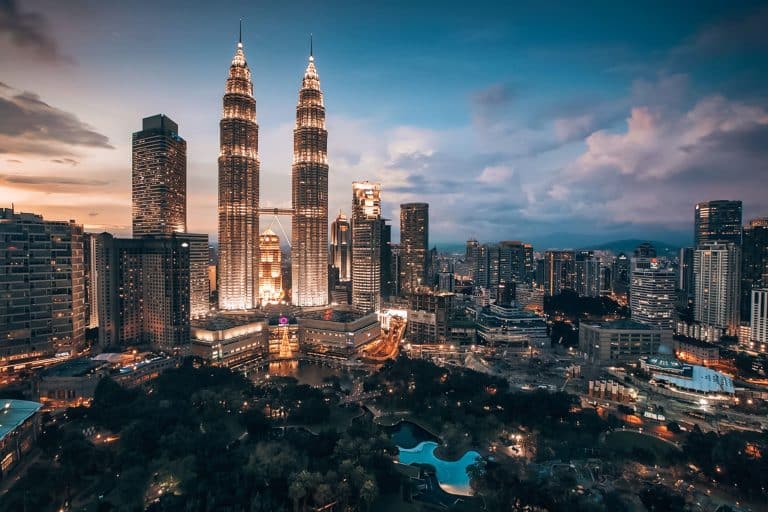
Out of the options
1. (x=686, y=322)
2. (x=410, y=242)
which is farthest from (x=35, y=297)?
(x=686, y=322)

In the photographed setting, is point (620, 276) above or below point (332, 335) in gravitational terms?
above

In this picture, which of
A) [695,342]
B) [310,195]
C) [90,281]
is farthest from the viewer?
[310,195]

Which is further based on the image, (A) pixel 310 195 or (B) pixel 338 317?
(A) pixel 310 195

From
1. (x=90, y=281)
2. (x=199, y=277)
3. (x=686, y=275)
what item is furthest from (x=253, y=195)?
(x=686, y=275)

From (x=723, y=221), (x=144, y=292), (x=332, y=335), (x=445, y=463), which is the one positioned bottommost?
(x=445, y=463)

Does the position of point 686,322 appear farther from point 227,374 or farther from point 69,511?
point 69,511

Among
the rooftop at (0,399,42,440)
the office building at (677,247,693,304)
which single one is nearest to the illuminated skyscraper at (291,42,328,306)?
the rooftop at (0,399,42,440)

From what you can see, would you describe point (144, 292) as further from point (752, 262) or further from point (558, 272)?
point (752, 262)
